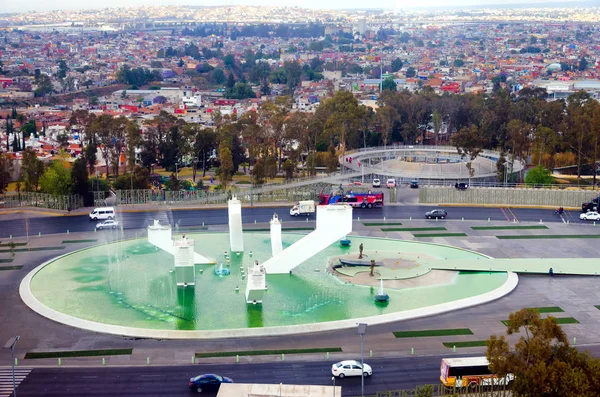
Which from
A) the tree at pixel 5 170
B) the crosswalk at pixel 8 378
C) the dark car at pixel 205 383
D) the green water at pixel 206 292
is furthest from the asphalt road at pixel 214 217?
the dark car at pixel 205 383

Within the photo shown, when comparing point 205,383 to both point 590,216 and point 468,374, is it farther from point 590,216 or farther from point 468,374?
point 590,216

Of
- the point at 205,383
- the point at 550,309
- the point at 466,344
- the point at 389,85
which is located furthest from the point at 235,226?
the point at 389,85

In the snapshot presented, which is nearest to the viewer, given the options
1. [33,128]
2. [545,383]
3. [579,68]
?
[545,383]

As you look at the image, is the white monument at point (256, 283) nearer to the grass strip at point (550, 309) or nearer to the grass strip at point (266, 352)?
the grass strip at point (266, 352)

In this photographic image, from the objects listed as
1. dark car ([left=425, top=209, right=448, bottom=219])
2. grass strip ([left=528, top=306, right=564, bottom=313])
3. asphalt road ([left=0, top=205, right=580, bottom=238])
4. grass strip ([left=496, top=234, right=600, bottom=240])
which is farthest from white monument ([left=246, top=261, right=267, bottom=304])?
dark car ([left=425, top=209, right=448, bottom=219])

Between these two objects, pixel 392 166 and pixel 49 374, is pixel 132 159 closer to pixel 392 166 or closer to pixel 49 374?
pixel 392 166

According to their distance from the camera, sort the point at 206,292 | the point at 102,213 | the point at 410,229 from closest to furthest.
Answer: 1. the point at 206,292
2. the point at 410,229
3. the point at 102,213

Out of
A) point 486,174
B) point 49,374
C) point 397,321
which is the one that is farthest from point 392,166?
point 49,374
